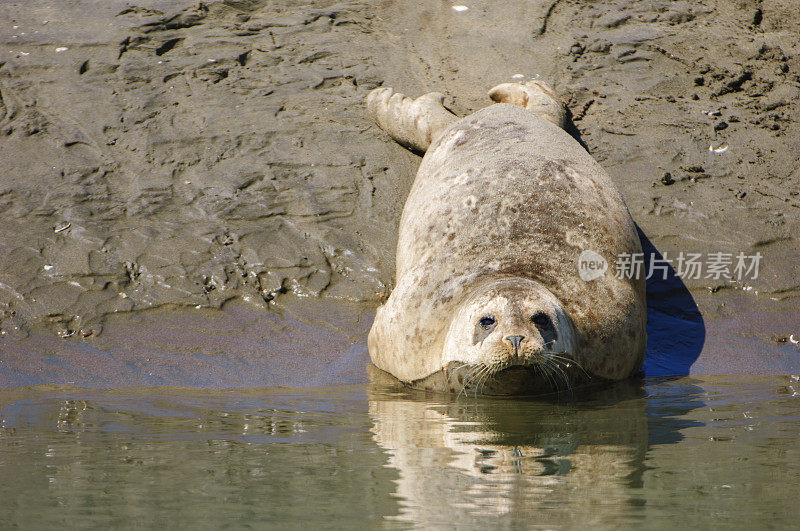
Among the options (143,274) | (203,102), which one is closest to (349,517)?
(143,274)

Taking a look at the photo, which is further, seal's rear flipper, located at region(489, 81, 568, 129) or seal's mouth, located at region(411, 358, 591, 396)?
seal's rear flipper, located at region(489, 81, 568, 129)

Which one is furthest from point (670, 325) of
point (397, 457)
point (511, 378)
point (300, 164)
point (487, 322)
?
point (300, 164)

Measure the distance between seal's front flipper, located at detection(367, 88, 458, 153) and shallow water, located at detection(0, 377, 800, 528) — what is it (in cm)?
259

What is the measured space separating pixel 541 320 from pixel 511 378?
34 cm

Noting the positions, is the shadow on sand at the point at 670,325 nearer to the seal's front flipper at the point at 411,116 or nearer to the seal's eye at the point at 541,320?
the seal's eye at the point at 541,320

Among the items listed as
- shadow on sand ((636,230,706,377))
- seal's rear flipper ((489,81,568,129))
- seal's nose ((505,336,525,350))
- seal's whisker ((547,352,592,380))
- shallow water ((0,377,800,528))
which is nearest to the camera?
shallow water ((0,377,800,528))

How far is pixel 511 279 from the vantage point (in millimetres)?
4355

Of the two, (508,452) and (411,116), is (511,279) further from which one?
(411,116)

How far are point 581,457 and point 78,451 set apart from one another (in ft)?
6.15

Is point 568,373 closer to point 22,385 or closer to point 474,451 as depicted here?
point 474,451

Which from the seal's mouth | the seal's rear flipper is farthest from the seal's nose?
the seal's rear flipper

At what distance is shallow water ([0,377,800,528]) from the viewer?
2.50m

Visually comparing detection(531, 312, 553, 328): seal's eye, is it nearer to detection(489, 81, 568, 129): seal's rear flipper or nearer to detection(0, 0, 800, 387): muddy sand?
detection(0, 0, 800, 387): muddy sand

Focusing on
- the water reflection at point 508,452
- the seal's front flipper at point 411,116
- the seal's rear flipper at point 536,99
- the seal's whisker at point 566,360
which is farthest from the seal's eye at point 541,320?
the seal's rear flipper at point 536,99
